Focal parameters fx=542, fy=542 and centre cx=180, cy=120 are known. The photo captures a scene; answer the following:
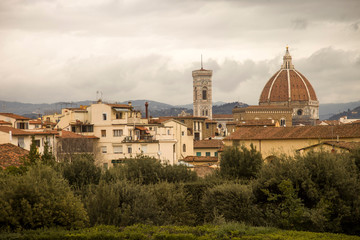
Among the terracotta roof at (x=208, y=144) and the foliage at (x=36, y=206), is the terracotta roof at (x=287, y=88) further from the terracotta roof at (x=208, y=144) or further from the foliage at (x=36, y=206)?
the foliage at (x=36, y=206)

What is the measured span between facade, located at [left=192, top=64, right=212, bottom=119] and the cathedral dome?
83.1 ft

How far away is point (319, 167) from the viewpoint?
1894 centimetres

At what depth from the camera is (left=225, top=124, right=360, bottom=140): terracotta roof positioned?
1528 inches

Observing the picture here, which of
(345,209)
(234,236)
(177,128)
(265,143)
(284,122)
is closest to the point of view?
(234,236)

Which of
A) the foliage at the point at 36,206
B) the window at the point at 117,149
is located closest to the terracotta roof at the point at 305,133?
the window at the point at 117,149

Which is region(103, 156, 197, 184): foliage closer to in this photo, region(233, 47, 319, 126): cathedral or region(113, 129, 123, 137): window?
region(113, 129, 123, 137): window

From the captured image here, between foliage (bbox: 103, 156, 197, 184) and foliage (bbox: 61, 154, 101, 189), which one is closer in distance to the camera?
foliage (bbox: 61, 154, 101, 189)

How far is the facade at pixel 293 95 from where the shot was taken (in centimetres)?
16475

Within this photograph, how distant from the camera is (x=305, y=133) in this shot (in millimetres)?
40719

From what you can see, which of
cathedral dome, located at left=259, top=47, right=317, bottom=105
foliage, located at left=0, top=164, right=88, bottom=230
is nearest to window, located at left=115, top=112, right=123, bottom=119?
foliage, located at left=0, top=164, right=88, bottom=230

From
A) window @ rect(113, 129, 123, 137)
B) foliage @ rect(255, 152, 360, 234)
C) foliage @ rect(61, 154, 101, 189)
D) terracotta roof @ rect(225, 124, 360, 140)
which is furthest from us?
window @ rect(113, 129, 123, 137)

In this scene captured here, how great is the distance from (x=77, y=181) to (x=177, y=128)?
35.0 meters

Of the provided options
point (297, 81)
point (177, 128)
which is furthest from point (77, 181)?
point (297, 81)

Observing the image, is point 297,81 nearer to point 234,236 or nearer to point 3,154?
point 3,154
